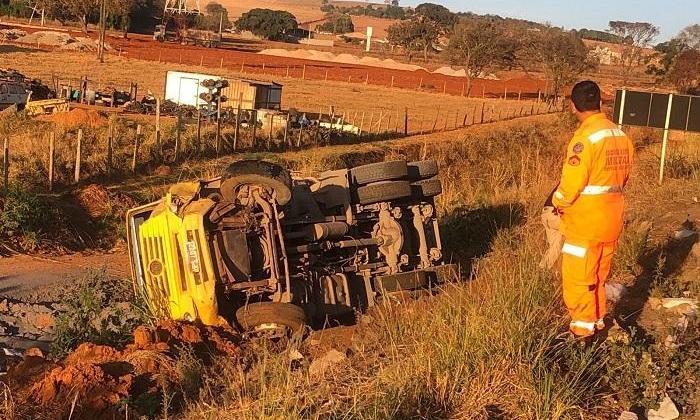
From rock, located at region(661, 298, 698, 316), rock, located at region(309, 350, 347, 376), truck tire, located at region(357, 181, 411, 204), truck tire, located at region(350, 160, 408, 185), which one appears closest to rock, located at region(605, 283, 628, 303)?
rock, located at region(661, 298, 698, 316)

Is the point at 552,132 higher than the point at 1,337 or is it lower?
higher

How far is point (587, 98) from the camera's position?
5.69 metres

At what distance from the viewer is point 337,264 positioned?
7531 millimetres

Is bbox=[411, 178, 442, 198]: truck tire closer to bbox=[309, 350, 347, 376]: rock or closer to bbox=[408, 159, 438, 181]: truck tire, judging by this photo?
bbox=[408, 159, 438, 181]: truck tire

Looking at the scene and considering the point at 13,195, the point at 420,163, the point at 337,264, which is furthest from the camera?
the point at 13,195

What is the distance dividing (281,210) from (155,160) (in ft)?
43.9

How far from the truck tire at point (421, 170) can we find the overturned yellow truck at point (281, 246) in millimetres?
130

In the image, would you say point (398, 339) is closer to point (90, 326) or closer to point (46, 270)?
point (90, 326)

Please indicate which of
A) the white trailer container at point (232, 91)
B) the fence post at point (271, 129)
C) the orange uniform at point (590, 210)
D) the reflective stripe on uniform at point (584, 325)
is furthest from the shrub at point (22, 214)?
the white trailer container at point (232, 91)

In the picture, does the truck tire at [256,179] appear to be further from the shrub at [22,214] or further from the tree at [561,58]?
the tree at [561,58]

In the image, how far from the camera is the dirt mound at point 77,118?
23.7 meters

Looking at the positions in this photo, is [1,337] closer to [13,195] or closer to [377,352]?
[377,352]

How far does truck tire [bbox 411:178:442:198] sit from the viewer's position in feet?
27.2

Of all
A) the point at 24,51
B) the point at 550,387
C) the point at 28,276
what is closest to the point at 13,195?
the point at 28,276
